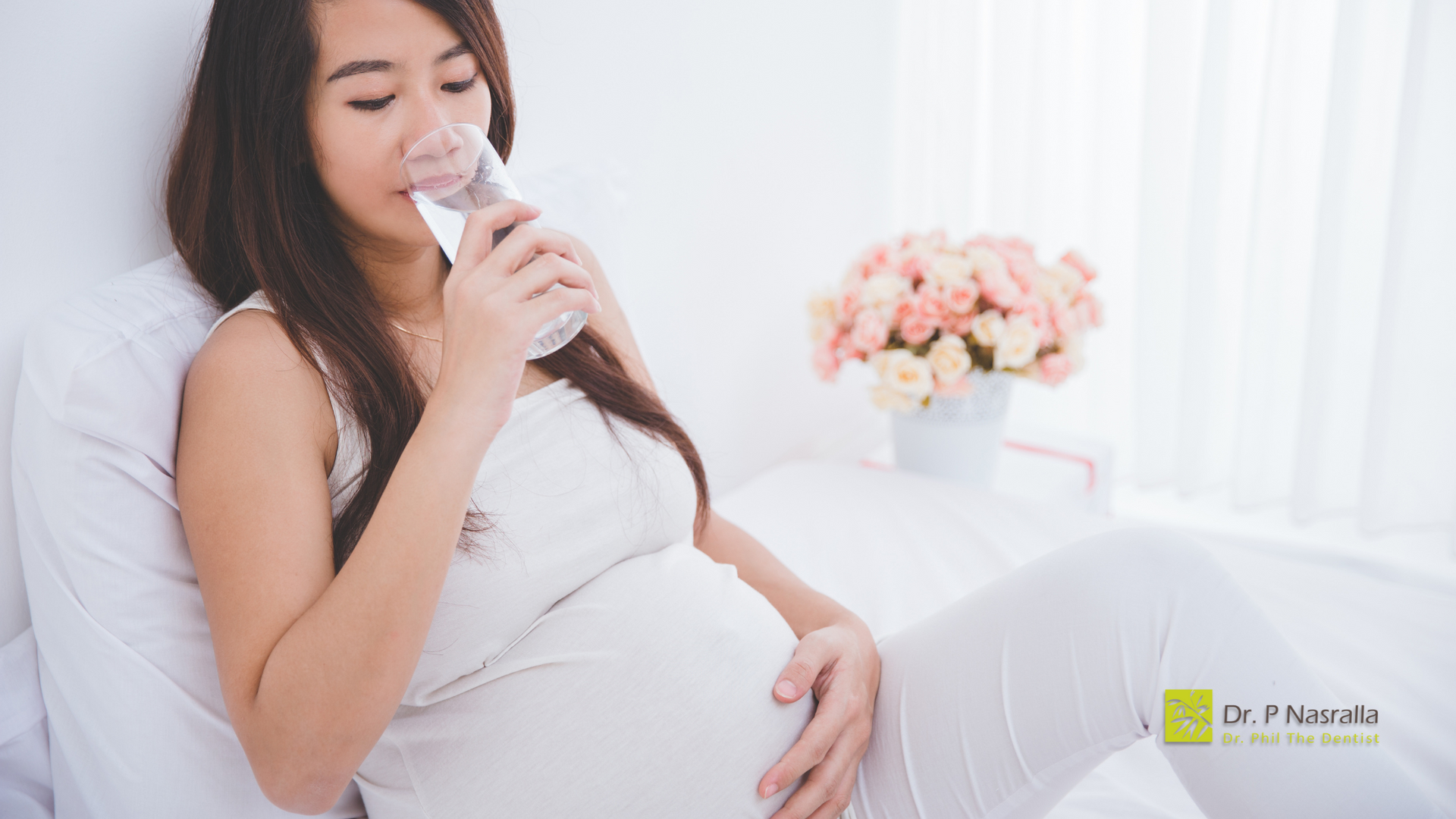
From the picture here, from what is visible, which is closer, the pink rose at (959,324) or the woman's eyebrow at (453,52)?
the woman's eyebrow at (453,52)

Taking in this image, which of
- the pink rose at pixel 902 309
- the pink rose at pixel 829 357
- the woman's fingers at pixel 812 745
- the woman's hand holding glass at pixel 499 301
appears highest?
the woman's hand holding glass at pixel 499 301

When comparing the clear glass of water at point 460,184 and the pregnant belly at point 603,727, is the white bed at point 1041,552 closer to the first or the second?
the pregnant belly at point 603,727

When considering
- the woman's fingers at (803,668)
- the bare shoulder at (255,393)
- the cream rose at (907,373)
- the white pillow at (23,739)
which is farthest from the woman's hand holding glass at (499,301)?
the cream rose at (907,373)

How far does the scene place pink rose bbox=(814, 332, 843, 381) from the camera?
2.04 m

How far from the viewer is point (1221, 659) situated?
0.89 metres

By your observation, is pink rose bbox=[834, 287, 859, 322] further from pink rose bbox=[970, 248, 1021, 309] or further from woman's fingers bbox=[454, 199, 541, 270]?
woman's fingers bbox=[454, 199, 541, 270]

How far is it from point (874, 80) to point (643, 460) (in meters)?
1.96

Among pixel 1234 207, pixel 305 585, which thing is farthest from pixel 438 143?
pixel 1234 207

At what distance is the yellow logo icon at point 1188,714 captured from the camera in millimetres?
865

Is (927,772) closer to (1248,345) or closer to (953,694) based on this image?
(953,694)

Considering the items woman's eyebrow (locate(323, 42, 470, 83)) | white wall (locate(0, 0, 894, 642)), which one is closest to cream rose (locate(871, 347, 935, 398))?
white wall (locate(0, 0, 894, 642))

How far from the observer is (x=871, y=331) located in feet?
6.30

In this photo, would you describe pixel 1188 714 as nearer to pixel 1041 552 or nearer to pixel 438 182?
pixel 1041 552

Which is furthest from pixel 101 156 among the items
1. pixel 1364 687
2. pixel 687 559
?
pixel 1364 687
